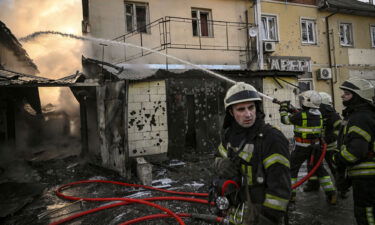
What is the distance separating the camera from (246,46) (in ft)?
39.1

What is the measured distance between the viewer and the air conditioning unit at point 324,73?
42.6 ft

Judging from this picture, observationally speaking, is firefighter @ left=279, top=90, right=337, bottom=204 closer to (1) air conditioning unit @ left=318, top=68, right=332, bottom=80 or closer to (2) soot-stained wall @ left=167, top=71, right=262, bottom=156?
(2) soot-stained wall @ left=167, top=71, right=262, bottom=156

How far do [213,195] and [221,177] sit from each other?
0.18 metres

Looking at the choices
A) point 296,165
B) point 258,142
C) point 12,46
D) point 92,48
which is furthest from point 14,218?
point 12,46

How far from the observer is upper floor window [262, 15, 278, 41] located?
12633 millimetres

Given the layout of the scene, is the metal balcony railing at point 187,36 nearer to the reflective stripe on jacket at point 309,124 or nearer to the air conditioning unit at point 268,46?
the air conditioning unit at point 268,46

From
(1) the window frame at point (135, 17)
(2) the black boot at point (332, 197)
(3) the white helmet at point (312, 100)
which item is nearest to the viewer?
(2) the black boot at point (332, 197)

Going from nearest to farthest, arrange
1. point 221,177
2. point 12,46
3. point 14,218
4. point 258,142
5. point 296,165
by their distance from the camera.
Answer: point 258,142, point 221,177, point 14,218, point 296,165, point 12,46

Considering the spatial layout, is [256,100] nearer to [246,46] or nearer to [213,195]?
[213,195]

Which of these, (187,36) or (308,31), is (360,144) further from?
(308,31)

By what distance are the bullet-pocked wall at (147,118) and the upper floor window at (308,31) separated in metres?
9.20

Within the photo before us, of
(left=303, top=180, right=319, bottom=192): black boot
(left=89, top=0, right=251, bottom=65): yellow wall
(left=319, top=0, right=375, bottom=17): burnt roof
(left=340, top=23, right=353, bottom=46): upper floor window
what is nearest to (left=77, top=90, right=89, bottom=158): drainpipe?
(left=89, top=0, right=251, bottom=65): yellow wall

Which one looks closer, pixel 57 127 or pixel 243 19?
pixel 243 19

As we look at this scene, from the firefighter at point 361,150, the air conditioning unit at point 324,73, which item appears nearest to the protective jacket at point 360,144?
the firefighter at point 361,150
